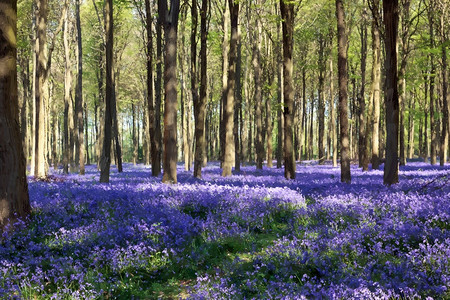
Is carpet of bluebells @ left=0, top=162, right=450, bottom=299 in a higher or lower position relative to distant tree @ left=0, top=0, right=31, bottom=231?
lower

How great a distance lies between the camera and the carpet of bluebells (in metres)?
4.15

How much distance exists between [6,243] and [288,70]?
12.4 m

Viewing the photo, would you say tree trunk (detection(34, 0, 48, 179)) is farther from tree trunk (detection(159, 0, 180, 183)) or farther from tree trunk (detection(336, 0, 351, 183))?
tree trunk (detection(336, 0, 351, 183))

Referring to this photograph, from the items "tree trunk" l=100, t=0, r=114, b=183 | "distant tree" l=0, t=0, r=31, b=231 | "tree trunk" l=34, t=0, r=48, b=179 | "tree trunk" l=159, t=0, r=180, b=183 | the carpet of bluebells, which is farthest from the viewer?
"tree trunk" l=34, t=0, r=48, b=179

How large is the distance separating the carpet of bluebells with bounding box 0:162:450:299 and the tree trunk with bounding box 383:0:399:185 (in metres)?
2.26

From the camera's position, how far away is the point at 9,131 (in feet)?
22.5

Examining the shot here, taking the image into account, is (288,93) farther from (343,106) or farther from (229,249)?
(229,249)

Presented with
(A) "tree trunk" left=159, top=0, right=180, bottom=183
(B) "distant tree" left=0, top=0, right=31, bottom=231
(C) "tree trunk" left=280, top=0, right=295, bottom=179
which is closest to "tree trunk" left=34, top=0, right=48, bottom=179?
(A) "tree trunk" left=159, top=0, right=180, bottom=183

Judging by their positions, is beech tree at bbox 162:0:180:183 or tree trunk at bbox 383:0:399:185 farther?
beech tree at bbox 162:0:180:183

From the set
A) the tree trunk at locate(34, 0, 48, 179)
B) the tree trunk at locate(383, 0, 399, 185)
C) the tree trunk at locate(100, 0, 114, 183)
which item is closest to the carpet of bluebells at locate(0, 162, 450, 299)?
the tree trunk at locate(383, 0, 399, 185)

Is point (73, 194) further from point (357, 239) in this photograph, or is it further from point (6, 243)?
point (357, 239)

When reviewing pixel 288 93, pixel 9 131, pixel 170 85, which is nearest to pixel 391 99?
pixel 288 93

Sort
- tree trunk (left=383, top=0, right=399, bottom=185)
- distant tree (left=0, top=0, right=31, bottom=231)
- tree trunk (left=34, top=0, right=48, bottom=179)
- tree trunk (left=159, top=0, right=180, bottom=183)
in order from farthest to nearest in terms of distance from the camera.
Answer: tree trunk (left=34, top=0, right=48, bottom=179), tree trunk (left=159, top=0, right=180, bottom=183), tree trunk (left=383, top=0, right=399, bottom=185), distant tree (left=0, top=0, right=31, bottom=231)

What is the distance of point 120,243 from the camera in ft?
20.3
